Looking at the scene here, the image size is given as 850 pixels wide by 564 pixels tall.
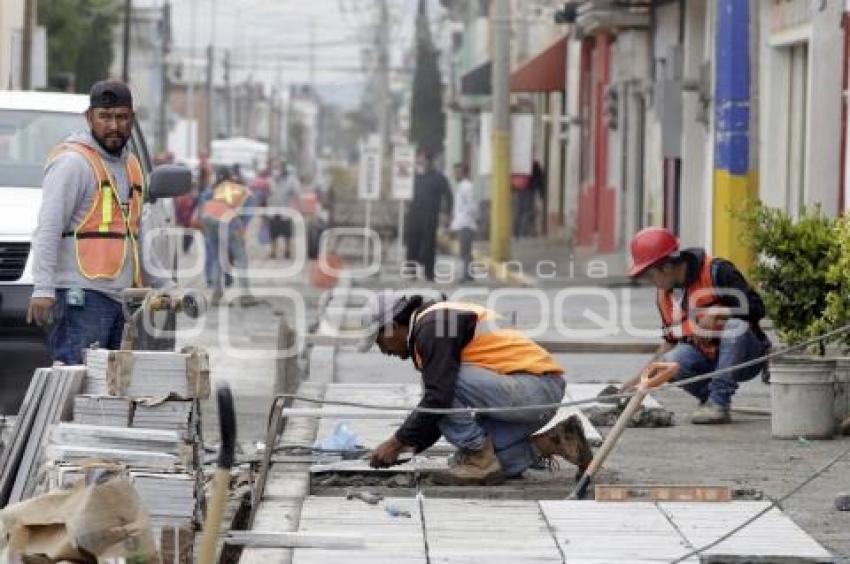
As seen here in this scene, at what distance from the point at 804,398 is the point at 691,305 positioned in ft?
2.61

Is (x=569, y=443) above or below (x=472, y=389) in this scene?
below

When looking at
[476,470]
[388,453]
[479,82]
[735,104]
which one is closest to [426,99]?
[479,82]

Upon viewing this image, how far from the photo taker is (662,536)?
8.55 meters

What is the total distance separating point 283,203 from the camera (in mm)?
44062

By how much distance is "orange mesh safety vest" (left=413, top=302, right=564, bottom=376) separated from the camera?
Answer: 988 cm

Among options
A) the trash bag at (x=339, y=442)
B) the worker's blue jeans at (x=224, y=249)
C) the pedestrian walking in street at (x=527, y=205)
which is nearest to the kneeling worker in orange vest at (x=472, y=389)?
the trash bag at (x=339, y=442)

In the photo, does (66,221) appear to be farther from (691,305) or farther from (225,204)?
(225,204)

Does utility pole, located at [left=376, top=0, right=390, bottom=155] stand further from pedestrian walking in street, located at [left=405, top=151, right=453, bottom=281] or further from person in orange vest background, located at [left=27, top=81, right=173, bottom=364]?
person in orange vest background, located at [left=27, top=81, right=173, bottom=364]

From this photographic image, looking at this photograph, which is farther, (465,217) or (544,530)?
(465,217)

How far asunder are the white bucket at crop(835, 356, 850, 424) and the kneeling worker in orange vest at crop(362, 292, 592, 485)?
2.36 m

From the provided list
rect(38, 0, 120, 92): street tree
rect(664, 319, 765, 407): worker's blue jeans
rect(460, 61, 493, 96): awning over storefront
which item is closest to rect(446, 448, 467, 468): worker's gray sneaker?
rect(664, 319, 765, 407): worker's blue jeans

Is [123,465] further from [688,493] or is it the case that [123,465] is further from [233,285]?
[233,285]

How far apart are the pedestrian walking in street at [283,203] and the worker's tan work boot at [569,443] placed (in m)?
30.5

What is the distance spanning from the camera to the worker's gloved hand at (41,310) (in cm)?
1020
